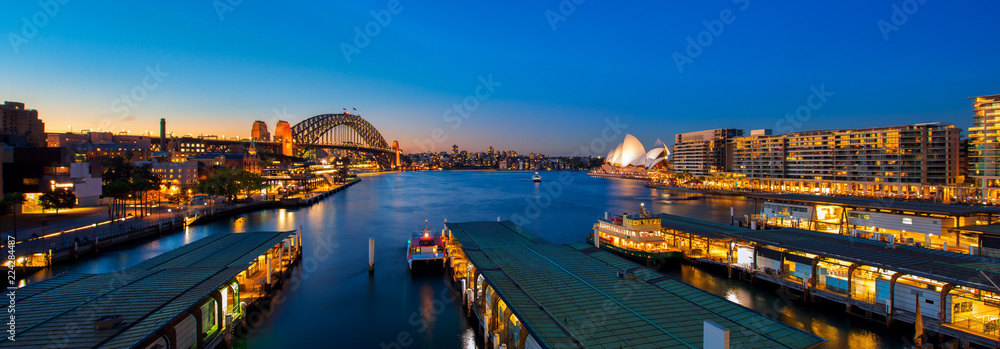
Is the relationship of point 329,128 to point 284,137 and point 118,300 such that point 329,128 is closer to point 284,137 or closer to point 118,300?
point 284,137

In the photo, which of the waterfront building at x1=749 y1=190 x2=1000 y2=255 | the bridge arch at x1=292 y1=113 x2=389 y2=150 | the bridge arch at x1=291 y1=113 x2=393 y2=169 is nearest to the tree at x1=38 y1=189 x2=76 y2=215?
the waterfront building at x1=749 y1=190 x2=1000 y2=255

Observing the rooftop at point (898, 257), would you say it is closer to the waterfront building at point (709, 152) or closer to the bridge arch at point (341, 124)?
the waterfront building at point (709, 152)

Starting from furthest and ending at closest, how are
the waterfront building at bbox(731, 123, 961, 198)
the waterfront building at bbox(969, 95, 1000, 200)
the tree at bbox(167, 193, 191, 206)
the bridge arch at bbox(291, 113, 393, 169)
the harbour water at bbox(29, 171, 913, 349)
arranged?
the bridge arch at bbox(291, 113, 393, 169) < the waterfront building at bbox(731, 123, 961, 198) < the tree at bbox(167, 193, 191, 206) < the waterfront building at bbox(969, 95, 1000, 200) < the harbour water at bbox(29, 171, 913, 349)

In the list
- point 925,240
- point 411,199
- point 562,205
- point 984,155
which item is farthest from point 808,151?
point 411,199

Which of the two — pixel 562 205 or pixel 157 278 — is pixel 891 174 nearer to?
pixel 562 205

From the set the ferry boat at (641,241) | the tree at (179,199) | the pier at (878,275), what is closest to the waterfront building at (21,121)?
the tree at (179,199)

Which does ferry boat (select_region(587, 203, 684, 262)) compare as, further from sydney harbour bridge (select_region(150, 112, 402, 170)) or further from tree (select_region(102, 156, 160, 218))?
sydney harbour bridge (select_region(150, 112, 402, 170))

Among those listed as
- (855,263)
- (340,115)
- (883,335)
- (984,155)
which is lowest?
(883,335)

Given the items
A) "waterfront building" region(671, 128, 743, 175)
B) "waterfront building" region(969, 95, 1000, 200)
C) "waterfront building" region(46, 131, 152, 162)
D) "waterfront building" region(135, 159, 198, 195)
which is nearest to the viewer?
"waterfront building" region(969, 95, 1000, 200)
